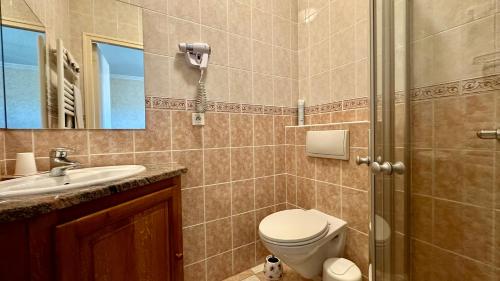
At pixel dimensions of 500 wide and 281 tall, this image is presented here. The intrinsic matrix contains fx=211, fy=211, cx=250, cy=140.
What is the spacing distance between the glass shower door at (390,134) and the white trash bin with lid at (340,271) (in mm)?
342

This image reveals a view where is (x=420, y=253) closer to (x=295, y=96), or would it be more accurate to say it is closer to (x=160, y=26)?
(x=295, y=96)

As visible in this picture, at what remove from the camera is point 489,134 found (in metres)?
0.64

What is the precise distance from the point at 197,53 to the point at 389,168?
1183mm

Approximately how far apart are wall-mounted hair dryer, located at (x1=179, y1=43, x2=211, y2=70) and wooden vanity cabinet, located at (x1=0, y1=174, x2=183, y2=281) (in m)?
0.75

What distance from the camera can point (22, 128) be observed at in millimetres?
927

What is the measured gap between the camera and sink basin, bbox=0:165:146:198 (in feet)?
1.86

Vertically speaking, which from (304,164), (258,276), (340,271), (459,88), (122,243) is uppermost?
(459,88)

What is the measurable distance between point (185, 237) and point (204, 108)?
0.82 meters

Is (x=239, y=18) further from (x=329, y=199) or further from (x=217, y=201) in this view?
(x=329, y=199)

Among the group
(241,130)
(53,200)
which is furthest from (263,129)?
(53,200)

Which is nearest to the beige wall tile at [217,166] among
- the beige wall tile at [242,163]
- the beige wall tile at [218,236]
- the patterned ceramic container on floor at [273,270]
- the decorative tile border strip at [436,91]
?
the beige wall tile at [242,163]

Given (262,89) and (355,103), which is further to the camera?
(262,89)

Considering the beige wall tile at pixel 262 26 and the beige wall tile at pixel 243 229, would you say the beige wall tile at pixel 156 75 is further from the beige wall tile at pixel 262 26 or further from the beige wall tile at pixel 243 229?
the beige wall tile at pixel 243 229

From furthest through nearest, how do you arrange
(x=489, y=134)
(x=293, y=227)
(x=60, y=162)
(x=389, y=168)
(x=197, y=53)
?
(x=197, y=53), (x=293, y=227), (x=60, y=162), (x=389, y=168), (x=489, y=134)
